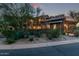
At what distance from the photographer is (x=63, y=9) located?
5.70 meters

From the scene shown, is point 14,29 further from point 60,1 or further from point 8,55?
point 60,1

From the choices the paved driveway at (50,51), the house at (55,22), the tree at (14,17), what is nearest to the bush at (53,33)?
the house at (55,22)

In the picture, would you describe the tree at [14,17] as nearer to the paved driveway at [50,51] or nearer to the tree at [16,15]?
the tree at [16,15]

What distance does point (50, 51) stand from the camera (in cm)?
569

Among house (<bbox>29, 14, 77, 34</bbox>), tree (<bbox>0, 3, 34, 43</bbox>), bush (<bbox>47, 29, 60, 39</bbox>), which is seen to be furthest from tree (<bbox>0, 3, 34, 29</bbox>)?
bush (<bbox>47, 29, 60, 39</bbox>)

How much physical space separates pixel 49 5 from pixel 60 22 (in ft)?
0.89

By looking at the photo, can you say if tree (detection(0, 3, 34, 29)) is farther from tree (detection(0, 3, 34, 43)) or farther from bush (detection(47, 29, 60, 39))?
bush (detection(47, 29, 60, 39))

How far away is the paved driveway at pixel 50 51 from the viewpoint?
18.6ft

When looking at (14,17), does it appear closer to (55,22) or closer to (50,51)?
(55,22)

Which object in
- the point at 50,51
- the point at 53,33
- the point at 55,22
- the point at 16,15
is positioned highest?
the point at 16,15

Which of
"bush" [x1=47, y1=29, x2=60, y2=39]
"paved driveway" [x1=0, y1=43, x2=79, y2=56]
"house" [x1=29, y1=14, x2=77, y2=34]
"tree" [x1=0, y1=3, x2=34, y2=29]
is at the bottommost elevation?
"paved driveway" [x1=0, y1=43, x2=79, y2=56]

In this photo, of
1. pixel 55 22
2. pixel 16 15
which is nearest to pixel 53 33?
pixel 55 22

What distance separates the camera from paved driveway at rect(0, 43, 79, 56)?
18.6ft

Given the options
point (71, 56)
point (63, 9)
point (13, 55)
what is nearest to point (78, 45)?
point (71, 56)
